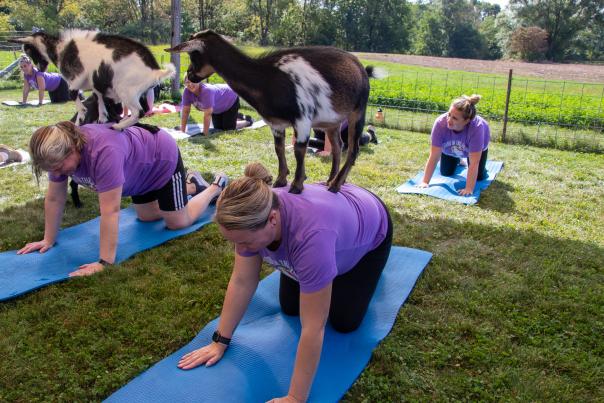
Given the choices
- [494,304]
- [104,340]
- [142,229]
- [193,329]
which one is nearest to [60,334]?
[104,340]

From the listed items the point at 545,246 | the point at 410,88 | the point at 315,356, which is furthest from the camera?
the point at 410,88

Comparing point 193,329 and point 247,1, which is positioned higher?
point 247,1

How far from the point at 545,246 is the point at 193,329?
11.8 feet

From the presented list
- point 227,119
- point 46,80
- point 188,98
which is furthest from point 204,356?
point 46,80

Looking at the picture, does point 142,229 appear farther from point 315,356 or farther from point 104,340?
point 315,356

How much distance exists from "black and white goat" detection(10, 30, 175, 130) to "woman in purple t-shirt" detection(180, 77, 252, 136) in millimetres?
5205

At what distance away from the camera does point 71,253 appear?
436 centimetres

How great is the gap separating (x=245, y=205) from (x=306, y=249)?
1.28 ft

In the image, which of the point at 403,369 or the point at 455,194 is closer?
the point at 403,369

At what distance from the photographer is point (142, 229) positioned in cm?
495

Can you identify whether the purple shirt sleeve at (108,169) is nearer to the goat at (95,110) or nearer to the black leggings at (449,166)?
the goat at (95,110)

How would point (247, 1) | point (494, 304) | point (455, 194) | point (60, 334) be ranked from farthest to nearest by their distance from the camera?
1. point (247, 1)
2. point (455, 194)
3. point (494, 304)
4. point (60, 334)

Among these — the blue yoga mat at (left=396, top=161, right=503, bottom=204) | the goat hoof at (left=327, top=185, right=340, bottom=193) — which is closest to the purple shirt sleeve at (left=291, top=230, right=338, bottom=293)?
the goat hoof at (left=327, top=185, right=340, bottom=193)

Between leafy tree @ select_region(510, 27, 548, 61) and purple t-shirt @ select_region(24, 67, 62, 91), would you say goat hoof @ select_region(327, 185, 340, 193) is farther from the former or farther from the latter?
leafy tree @ select_region(510, 27, 548, 61)
